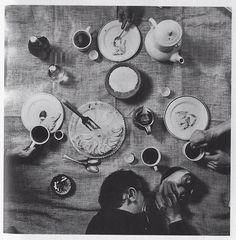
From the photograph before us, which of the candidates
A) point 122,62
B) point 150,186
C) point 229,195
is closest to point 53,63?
point 122,62

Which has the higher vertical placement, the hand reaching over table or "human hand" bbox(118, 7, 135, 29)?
"human hand" bbox(118, 7, 135, 29)

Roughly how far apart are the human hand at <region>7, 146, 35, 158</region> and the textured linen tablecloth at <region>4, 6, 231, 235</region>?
25 millimetres

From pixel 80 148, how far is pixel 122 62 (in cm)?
34

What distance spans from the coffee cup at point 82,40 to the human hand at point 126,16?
12cm

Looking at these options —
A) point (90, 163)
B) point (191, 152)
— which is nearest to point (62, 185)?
point (90, 163)

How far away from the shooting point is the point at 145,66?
46.3 inches

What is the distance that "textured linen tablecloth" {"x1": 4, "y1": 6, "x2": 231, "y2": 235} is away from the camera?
1.17m

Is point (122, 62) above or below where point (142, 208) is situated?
above

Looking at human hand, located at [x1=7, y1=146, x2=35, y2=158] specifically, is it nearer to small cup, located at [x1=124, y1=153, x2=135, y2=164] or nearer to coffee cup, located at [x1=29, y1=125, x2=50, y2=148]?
coffee cup, located at [x1=29, y1=125, x2=50, y2=148]

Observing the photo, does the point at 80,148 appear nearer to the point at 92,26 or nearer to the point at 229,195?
the point at 92,26

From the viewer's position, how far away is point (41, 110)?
1.17m

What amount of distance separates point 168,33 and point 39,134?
569mm

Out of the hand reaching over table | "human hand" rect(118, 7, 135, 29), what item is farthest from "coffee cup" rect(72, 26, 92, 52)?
the hand reaching over table

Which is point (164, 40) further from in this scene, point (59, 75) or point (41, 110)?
point (41, 110)
